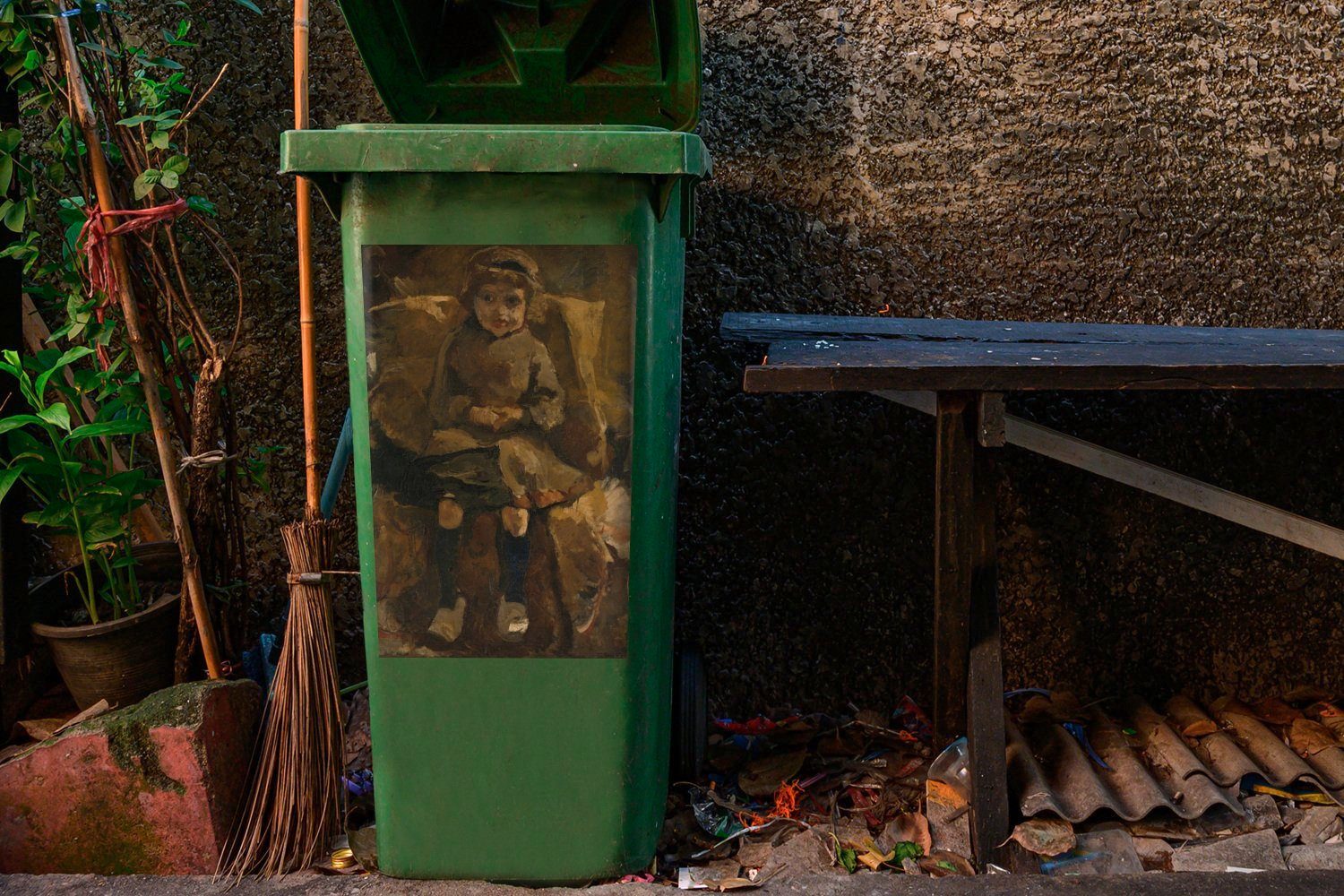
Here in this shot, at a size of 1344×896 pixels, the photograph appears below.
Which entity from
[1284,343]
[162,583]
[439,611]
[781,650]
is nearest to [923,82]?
[1284,343]

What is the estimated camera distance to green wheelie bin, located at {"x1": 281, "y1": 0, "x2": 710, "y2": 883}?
5.76 feet

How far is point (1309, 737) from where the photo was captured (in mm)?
2494

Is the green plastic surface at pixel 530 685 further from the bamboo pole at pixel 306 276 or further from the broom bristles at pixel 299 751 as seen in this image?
the bamboo pole at pixel 306 276

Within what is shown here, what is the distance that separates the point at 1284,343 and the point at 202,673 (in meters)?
2.54

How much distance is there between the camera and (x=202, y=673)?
7.85ft

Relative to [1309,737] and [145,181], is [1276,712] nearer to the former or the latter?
[1309,737]

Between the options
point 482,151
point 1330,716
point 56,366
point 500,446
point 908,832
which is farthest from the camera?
point 1330,716

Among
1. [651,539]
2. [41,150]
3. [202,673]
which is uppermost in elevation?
[41,150]

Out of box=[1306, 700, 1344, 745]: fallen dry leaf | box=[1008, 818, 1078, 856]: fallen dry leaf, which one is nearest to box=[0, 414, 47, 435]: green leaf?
box=[1008, 818, 1078, 856]: fallen dry leaf

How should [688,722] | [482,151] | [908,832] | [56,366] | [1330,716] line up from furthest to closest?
1. [1330,716]
2. [688,722]
3. [908,832]
4. [56,366]
5. [482,151]

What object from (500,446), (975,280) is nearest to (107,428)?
(500,446)

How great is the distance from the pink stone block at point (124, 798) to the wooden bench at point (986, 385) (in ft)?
4.34

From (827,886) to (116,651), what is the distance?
1615 mm

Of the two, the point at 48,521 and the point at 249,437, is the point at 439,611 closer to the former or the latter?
the point at 48,521
